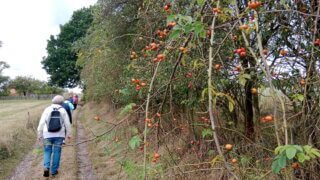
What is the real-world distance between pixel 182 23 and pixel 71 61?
1833 inches

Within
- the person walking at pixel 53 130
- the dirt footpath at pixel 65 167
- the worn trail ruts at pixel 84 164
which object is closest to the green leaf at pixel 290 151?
the worn trail ruts at pixel 84 164

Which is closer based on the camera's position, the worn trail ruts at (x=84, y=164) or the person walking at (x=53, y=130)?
the person walking at (x=53, y=130)

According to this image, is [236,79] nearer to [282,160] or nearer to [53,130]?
[282,160]

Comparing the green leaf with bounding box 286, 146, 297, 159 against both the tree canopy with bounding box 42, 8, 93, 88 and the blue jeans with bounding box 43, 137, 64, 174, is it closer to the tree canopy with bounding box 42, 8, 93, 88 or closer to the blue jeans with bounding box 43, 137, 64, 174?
the blue jeans with bounding box 43, 137, 64, 174

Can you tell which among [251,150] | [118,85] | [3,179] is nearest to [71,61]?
[118,85]

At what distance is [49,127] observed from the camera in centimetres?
727

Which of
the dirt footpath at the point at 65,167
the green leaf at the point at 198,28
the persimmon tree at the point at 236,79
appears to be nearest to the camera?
the green leaf at the point at 198,28

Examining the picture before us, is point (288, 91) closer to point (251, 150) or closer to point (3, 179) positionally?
point (251, 150)

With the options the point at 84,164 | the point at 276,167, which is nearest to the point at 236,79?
the point at 276,167

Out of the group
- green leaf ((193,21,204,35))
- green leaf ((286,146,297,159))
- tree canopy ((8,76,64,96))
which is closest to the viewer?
green leaf ((286,146,297,159))

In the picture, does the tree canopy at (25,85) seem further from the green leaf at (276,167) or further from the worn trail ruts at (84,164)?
the green leaf at (276,167)

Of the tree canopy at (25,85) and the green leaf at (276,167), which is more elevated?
the tree canopy at (25,85)

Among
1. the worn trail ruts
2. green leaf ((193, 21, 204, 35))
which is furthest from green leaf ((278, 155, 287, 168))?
the worn trail ruts

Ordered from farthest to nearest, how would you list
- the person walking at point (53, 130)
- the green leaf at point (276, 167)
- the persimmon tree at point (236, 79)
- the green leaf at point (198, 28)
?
1. the person walking at point (53, 130)
2. the persimmon tree at point (236, 79)
3. the green leaf at point (198, 28)
4. the green leaf at point (276, 167)
